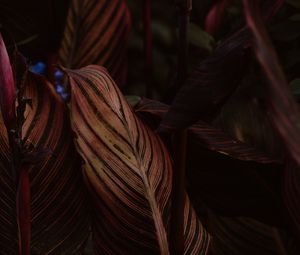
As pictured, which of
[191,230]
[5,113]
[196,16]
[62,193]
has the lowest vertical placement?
[191,230]

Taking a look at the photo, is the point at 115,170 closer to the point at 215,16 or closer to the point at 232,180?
the point at 232,180

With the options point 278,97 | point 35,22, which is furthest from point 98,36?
point 278,97

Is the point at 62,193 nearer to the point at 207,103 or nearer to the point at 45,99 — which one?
the point at 45,99

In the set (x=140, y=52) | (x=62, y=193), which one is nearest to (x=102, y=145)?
(x=62, y=193)

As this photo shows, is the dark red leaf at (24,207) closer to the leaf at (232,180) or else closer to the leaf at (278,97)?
the leaf at (232,180)

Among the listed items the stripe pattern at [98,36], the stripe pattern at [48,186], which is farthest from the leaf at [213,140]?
the stripe pattern at [98,36]

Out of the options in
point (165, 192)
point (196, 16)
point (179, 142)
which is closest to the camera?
point (179, 142)

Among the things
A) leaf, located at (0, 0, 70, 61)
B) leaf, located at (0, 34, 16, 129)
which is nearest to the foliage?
leaf, located at (0, 34, 16, 129)
